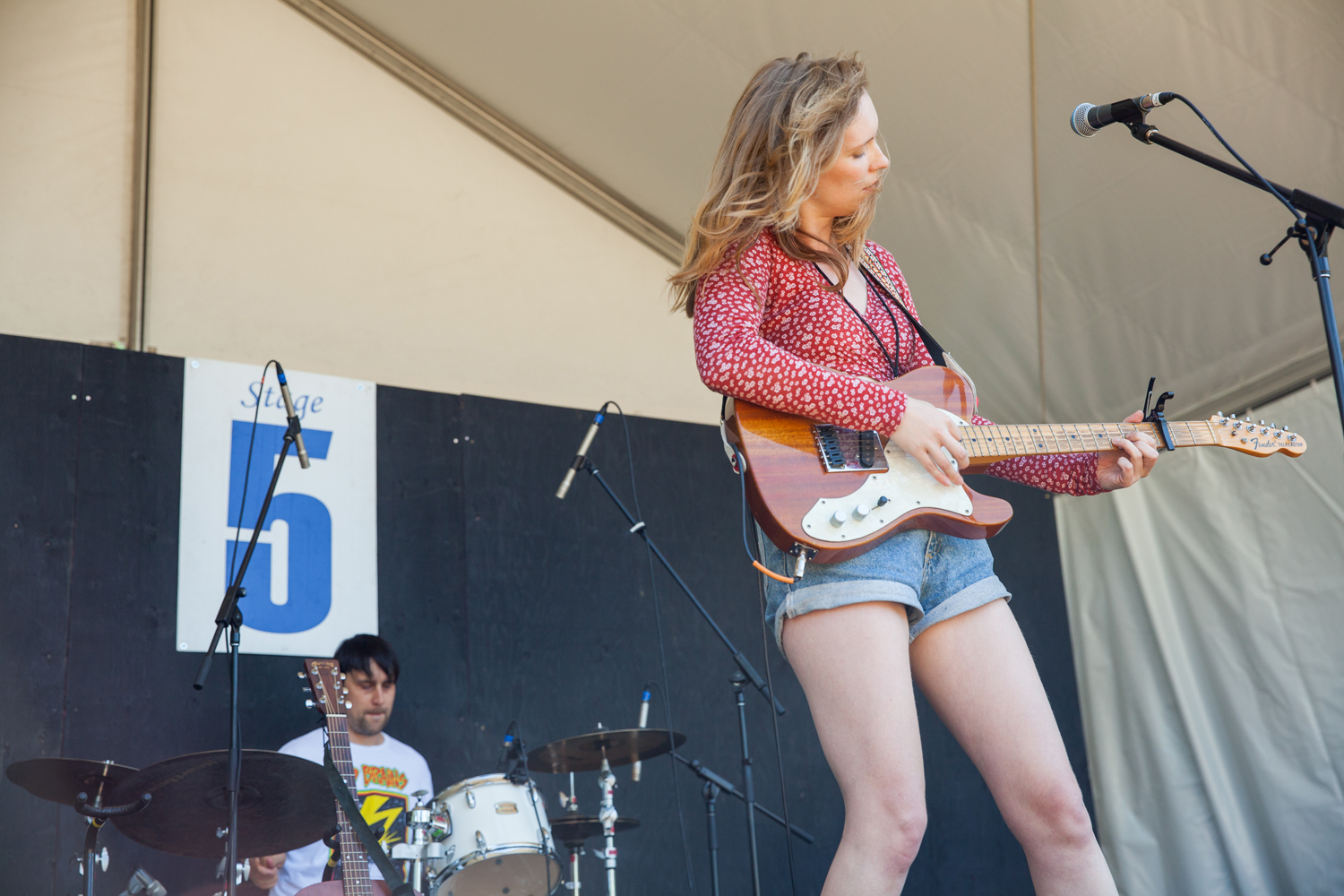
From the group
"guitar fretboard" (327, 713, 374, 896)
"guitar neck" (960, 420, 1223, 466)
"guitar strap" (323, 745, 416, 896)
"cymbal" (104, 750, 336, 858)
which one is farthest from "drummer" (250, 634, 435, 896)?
"guitar neck" (960, 420, 1223, 466)

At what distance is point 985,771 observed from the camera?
1682mm

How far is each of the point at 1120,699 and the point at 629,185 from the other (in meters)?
3.26

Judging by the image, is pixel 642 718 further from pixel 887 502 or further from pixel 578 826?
pixel 887 502

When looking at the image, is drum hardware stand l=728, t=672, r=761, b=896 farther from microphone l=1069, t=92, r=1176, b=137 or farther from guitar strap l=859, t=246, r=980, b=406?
microphone l=1069, t=92, r=1176, b=137

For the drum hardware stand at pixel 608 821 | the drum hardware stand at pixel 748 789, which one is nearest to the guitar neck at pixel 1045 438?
the drum hardware stand at pixel 748 789

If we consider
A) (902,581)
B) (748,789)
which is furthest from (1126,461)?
(748,789)

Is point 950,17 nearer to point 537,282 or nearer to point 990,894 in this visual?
point 537,282

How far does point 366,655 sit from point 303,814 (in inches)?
38.8

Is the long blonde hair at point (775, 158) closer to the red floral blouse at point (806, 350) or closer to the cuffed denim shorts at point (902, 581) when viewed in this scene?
the red floral blouse at point (806, 350)

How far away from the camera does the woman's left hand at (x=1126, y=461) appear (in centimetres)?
198

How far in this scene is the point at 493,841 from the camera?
3271 mm

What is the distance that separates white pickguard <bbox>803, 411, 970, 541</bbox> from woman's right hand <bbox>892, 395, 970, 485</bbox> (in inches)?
1.4

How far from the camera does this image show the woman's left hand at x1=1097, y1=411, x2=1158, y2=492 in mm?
1983

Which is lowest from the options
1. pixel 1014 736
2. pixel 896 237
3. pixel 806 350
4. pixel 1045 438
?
pixel 1014 736
